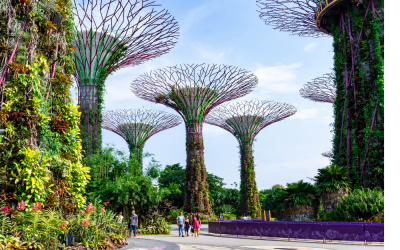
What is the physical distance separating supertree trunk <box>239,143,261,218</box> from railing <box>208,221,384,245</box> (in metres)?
19.3

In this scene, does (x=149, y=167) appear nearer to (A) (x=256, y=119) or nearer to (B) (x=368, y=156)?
(B) (x=368, y=156)

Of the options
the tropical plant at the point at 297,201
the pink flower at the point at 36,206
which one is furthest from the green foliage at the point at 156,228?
the pink flower at the point at 36,206

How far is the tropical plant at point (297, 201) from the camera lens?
17.6m

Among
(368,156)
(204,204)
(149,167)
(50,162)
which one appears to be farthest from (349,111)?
(50,162)

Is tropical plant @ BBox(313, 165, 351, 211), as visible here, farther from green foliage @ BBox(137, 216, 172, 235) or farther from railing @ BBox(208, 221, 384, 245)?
green foliage @ BBox(137, 216, 172, 235)

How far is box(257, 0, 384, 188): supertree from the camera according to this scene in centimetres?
1842

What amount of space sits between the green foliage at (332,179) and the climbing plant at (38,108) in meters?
11.8

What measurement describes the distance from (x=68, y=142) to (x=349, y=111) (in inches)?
608

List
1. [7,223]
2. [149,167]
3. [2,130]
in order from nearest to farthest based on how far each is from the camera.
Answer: [7,223]
[2,130]
[149,167]

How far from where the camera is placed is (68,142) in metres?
10.6

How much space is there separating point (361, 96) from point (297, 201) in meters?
6.82

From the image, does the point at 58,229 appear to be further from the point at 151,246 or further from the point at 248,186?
the point at 248,186

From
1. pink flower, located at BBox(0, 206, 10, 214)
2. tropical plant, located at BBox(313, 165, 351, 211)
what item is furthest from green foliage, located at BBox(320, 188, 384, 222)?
pink flower, located at BBox(0, 206, 10, 214)

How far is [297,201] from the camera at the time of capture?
57.8 feet
